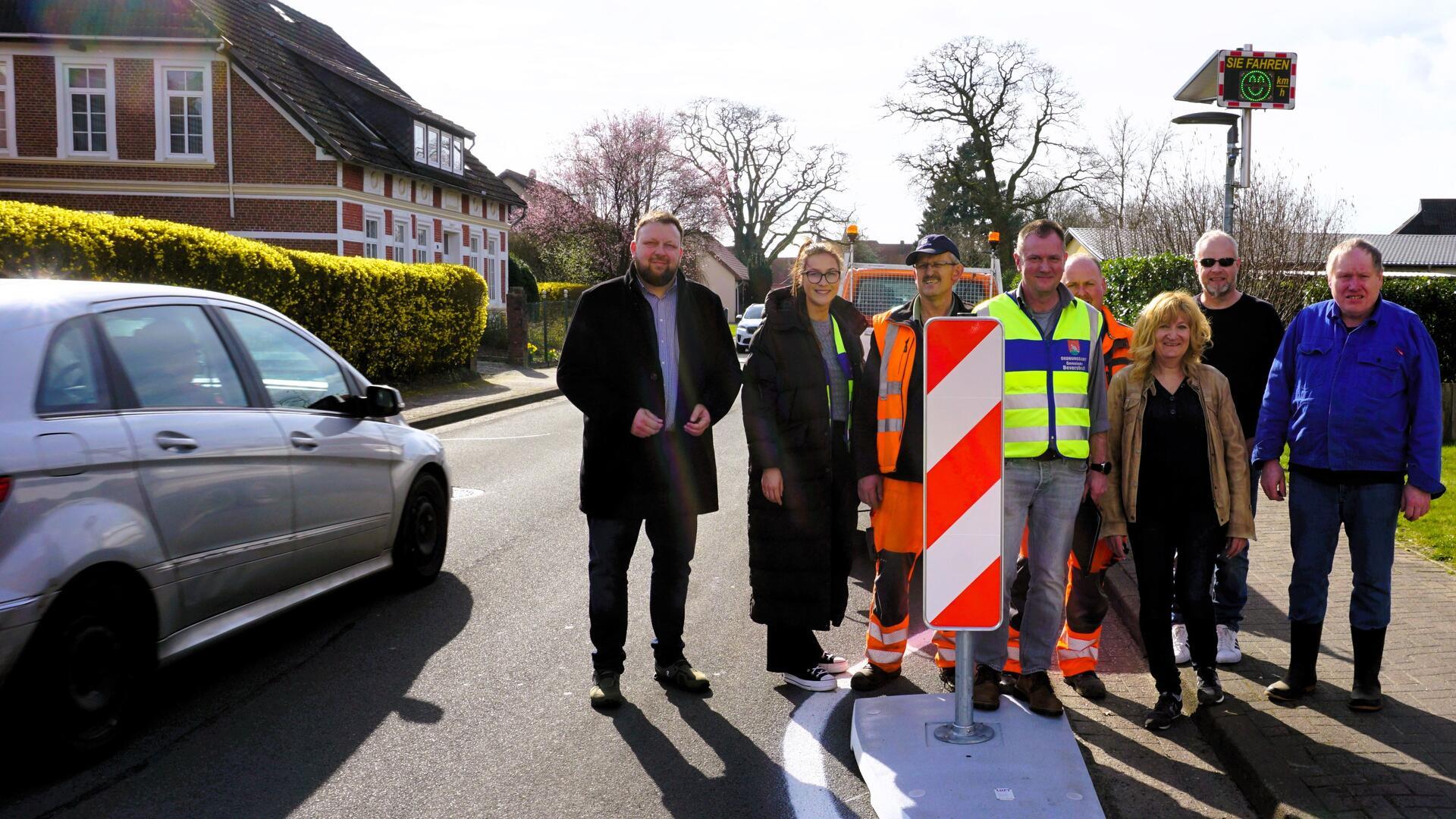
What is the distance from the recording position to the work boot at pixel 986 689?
461cm

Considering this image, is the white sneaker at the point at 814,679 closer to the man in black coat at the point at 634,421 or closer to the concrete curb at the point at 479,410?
the man in black coat at the point at 634,421

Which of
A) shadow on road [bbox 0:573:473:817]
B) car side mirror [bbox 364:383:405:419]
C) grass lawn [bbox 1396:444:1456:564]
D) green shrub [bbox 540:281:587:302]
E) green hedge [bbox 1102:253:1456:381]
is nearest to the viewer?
shadow on road [bbox 0:573:473:817]

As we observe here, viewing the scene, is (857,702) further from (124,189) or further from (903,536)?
(124,189)

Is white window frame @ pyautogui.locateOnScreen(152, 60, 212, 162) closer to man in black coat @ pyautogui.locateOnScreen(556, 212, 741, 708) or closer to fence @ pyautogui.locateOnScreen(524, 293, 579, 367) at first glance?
fence @ pyautogui.locateOnScreen(524, 293, 579, 367)

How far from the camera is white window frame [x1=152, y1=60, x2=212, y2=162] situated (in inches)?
1062

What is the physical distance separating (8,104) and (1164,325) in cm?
3019

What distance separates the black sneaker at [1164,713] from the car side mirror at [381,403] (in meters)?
3.98

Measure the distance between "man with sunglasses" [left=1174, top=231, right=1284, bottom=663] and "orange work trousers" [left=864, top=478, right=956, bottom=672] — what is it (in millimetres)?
1389

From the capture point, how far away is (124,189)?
27.7 meters

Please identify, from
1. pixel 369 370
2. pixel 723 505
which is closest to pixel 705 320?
pixel 723 505

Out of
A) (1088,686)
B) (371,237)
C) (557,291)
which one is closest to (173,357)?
(1088,686)

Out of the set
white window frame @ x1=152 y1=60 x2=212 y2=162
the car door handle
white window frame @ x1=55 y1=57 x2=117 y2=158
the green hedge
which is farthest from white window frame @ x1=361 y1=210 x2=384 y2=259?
the car door handle

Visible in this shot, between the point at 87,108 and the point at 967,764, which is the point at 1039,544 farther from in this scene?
the point at 87,108

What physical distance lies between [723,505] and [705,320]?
210 inches
